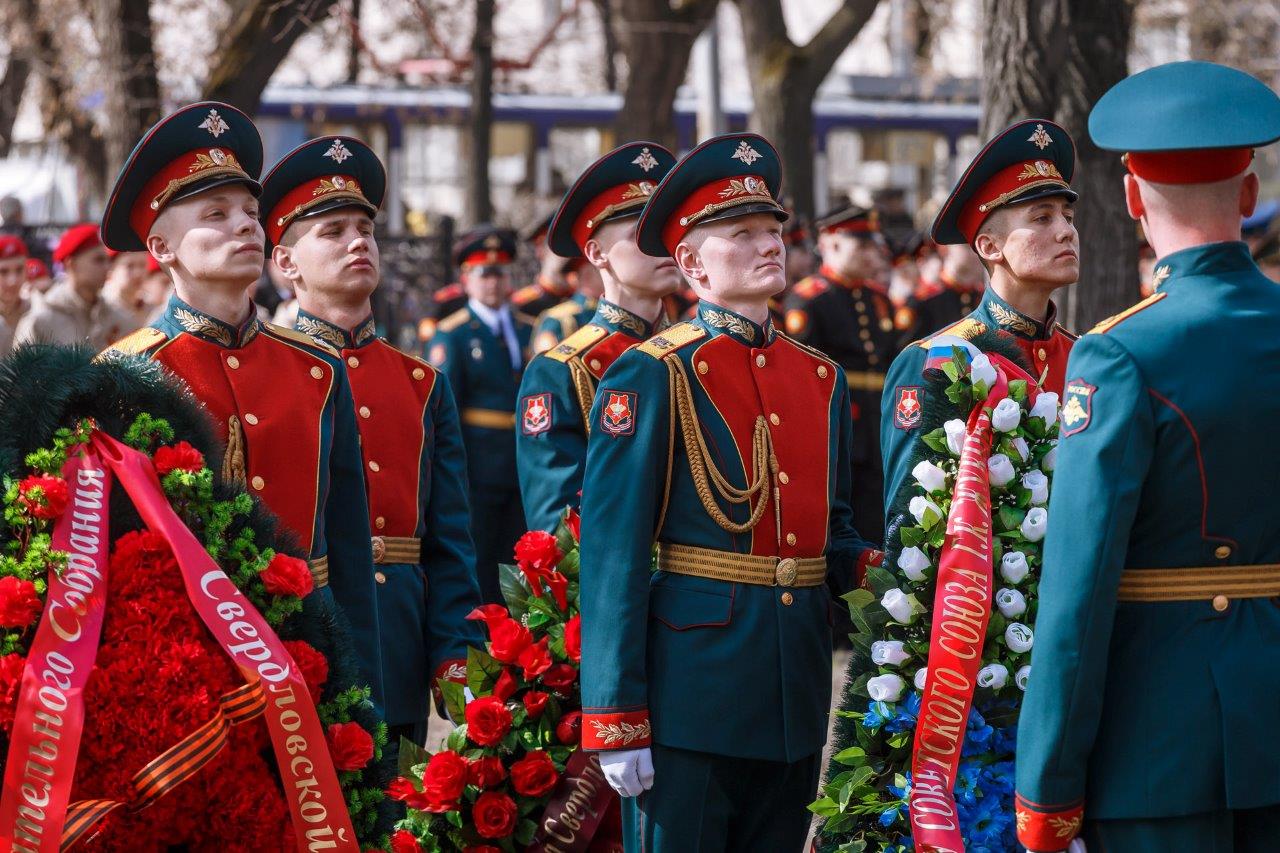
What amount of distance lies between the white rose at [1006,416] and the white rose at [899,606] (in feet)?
1.47

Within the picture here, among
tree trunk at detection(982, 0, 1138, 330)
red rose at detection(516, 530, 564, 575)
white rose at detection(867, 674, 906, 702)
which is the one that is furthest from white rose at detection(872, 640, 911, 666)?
tree trunk at detection(982, 0, 1138, 330)

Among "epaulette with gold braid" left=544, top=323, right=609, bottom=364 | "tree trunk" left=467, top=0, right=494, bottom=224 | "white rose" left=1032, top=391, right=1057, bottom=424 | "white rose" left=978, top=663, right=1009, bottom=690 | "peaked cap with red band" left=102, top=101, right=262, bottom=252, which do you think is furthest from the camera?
"tree trunk" left=467, top=0, right=494, bottom=224

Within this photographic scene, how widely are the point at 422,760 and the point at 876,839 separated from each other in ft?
4.46

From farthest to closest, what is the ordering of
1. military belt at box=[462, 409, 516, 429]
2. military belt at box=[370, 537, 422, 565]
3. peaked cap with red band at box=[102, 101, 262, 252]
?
military belt at box=[462, 409, 516, 429], military belt at box=[370, 537, 422, 565], peaked cap with red band at box=[102, 101, 262, 252]

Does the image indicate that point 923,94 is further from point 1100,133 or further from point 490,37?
point 1100,133

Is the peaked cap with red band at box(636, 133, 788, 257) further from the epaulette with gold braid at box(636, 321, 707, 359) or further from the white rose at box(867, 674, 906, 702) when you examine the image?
the white rose at box(867, 674, 906, 702)

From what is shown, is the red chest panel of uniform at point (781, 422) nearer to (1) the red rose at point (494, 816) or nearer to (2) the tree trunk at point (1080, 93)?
(1) the red rose at point (494, 816)

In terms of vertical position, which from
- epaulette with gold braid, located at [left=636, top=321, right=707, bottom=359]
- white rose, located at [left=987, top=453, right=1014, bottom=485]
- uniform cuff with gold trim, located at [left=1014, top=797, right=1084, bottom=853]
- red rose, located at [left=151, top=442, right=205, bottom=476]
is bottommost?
uniform cuff with gold trim, located at [left=1014, top=797, right=1084, bottom=853]

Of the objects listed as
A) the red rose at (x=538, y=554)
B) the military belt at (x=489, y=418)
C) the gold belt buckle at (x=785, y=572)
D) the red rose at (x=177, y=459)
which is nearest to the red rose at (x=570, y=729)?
the red rose at (x=538, y=554)

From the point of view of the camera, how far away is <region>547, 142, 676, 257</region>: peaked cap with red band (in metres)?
6.27

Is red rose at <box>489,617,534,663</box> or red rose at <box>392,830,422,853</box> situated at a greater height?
red rose at <box>489,617,534,663</box>

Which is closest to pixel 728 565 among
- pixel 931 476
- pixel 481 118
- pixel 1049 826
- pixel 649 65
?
pixel 931 476

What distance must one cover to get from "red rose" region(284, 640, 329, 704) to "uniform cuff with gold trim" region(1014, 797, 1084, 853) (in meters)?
1.37

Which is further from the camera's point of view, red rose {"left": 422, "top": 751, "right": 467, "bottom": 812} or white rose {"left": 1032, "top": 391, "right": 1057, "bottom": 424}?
red rose {"left": 422, "top": 751, "right": 467, "bottom": 812}
